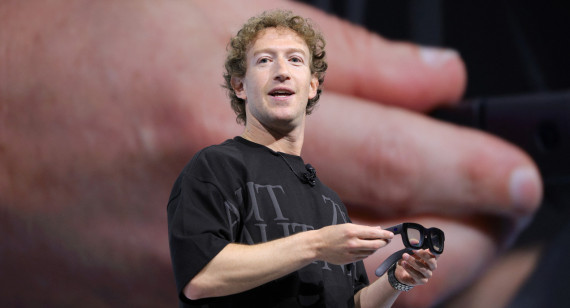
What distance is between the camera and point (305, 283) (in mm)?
805

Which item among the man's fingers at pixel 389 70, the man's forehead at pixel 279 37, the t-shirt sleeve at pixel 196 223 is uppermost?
the man's fingers at pixel 389 70

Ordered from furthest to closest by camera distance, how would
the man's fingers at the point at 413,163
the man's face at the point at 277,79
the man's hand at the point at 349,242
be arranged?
the man's fingers at the point at 413,163, the man's face at the point at 277,79, the man's hand at the point at 349,242

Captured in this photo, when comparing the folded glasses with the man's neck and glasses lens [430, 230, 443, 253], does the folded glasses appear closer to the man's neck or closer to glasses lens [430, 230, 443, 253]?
glasses lens [430, 230, 443, 253]

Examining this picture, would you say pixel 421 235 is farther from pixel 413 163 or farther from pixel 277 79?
pixel 413 163

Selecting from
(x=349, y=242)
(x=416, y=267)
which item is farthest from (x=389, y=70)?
(x=349, y=242)

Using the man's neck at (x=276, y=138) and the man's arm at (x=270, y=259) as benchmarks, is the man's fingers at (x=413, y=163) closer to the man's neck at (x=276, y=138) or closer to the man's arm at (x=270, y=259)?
the man's neck at (x=276, y=138)

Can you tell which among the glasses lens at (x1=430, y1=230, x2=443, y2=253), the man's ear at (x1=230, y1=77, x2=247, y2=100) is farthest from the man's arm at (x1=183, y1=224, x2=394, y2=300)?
the man's ear at (x1=230, y1=77, x2=247, y2=100)

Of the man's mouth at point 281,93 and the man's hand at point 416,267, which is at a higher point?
the man's mouth at point 281,93

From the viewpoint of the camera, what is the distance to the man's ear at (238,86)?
1.00 meters

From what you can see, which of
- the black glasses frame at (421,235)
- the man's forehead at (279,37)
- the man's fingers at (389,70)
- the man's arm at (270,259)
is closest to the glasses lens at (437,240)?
the black glasses frame at (421,235)

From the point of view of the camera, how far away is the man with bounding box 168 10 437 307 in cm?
71

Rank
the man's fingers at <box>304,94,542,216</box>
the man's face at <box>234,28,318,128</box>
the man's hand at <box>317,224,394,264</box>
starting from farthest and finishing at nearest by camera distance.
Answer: the man's fingers at <box>304,94,542,216</box>, the man's face at <box>234,28,318,128</box>, the man's hand at <box>317,224,394,264</box>

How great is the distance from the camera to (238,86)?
1.01 metres

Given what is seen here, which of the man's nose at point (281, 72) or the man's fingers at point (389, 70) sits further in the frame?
the man's fingers at point (389, 70)
